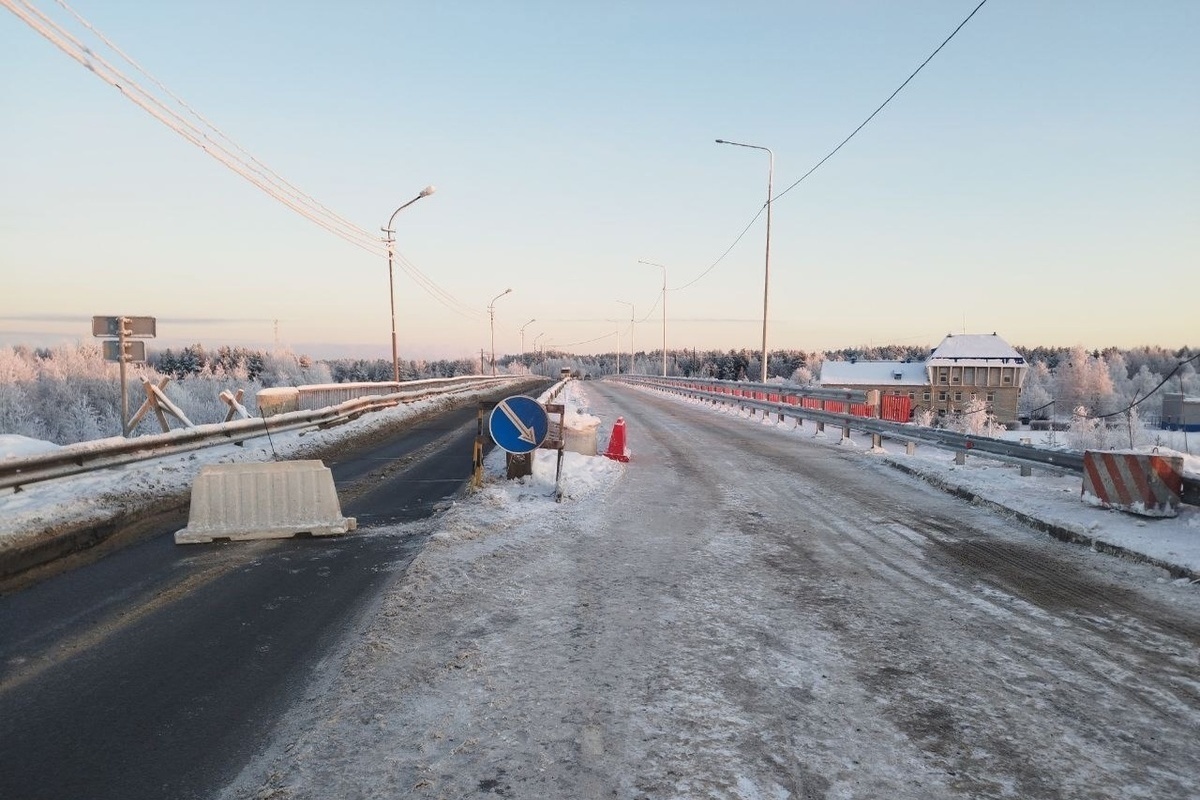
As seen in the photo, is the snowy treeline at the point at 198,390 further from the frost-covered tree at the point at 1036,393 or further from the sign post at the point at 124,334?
the sign post at the point at 124,334

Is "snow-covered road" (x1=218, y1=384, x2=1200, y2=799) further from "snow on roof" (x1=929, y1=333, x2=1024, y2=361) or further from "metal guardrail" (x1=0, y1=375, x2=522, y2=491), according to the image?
"snow on roof" (x1=929, y1=333, x2=1024, y2=361)

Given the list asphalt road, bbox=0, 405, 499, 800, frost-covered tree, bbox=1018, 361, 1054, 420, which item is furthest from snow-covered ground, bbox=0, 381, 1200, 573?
frost-covered tree, bbox=1018, 361, 1054, 420

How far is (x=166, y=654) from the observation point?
413 centimetres

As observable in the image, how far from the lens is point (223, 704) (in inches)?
137

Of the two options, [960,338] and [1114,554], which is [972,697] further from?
[960,338]

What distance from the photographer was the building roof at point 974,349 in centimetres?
8756

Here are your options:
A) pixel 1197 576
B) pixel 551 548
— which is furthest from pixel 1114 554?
pixel 551 548

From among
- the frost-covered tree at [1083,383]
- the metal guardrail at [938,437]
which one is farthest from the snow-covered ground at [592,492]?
the frost-covered tree at [1083,383]

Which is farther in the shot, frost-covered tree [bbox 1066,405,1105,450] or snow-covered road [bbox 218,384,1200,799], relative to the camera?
frost-covered tree [bbox 1066,405,1105,450]

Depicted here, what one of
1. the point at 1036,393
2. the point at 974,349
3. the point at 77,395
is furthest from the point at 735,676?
the point at 1036,393

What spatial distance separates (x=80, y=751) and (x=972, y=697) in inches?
177

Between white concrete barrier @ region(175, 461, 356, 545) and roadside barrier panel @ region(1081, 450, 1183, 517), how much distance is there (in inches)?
346

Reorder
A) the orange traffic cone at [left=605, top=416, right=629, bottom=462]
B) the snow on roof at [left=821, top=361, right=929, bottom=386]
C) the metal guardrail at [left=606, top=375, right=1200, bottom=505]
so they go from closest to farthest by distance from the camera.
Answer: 1. the metal guardrail at [left=606, top=375, right=1200, bottom=505]
2. the orange traffic cone at [left=605, top=416, right=629, bottom=462]
3. the snow on roof at [left=821, top=361, right=929, bottom=386]

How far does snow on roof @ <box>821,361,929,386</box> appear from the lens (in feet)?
306
